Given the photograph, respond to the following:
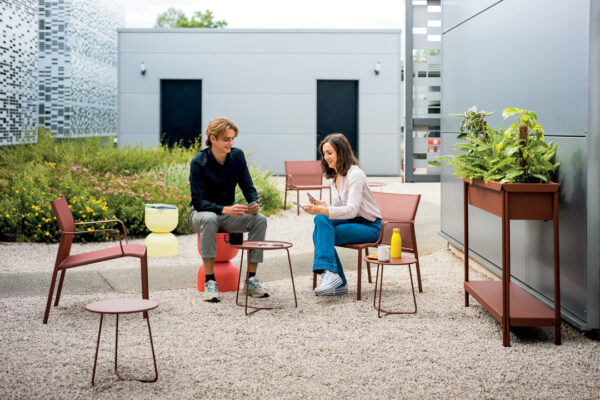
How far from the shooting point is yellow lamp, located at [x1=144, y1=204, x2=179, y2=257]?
7.14m

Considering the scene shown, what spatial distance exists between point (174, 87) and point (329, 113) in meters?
4.25

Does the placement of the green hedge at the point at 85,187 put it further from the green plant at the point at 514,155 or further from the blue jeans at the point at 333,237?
the green plant at the point at 514,155

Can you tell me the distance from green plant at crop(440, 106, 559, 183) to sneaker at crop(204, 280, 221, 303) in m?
2.03

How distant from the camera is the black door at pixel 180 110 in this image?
18.2m

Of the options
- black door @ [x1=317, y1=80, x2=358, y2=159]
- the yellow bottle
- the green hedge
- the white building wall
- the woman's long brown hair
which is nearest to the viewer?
the yellow bottle

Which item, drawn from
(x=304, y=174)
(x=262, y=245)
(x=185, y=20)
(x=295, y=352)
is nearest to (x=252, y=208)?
(x=262, y=245)

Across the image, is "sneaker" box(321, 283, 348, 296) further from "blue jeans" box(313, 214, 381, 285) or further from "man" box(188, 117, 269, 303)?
"man" box(188, 117, 269, 303)

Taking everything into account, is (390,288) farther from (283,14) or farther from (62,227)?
(283,14)

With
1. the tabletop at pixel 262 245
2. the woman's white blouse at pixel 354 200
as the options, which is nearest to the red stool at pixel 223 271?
the tabletop at pixel 262 245

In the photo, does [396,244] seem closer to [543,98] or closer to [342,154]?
[342,154]

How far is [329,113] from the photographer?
18438mm

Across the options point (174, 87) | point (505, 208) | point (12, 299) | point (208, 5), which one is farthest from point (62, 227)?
point (208, 5)

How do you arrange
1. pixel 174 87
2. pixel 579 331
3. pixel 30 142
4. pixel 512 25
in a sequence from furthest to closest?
pixel 174 87 < pixel 30 142 < pixel 512 25 < pixel 579 331

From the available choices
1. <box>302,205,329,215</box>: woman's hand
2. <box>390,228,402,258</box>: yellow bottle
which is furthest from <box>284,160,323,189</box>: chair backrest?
<box>390,228,402,258</box>: yellow bottle
